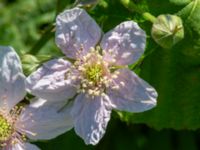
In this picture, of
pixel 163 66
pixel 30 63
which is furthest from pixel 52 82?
pixel 163 66

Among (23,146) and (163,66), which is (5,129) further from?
(163,66)

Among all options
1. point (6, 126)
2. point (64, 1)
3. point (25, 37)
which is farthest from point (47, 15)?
point (6, 126)

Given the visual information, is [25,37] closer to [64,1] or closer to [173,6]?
[64,1]

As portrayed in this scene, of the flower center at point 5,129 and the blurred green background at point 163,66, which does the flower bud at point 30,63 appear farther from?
the flower center at point 5,129

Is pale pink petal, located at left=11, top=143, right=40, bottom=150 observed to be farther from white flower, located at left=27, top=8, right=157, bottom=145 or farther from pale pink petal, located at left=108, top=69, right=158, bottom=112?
pale pink petal, located at left=108, top=69, right=158, bottom=112

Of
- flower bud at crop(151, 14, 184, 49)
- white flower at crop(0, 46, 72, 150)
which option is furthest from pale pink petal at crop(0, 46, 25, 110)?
flower bud at crop(151, 14, 184, 49)

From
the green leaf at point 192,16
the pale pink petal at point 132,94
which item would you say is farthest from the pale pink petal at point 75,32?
the green leaf at point 192,16
